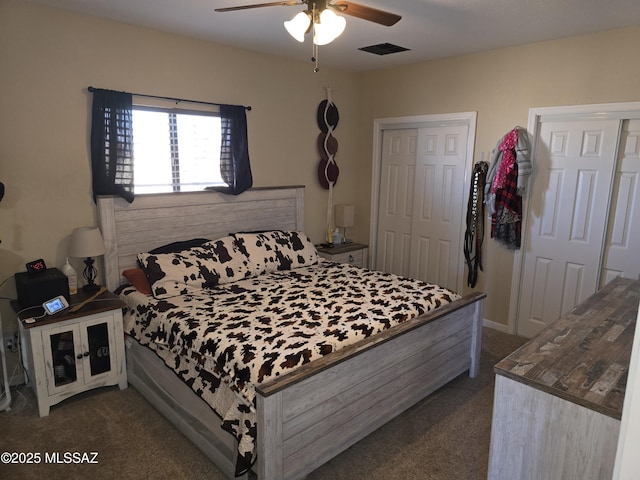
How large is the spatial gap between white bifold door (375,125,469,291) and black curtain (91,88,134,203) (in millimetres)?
2715

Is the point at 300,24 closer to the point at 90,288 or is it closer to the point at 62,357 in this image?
the point at 90,288

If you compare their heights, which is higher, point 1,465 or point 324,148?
point 324,148

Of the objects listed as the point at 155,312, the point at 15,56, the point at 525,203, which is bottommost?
the point at 155,312

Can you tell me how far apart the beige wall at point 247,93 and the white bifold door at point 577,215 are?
22 centimetres

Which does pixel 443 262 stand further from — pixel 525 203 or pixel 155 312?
pixel 155 312

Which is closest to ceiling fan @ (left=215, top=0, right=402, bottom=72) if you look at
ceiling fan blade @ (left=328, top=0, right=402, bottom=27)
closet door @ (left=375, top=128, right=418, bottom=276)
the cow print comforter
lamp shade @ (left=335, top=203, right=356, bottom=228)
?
ceiling fan blade @ (left=328, top=0, right=402, bottom=27)

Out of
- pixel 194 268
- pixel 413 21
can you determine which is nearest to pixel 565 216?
pixel 413 21

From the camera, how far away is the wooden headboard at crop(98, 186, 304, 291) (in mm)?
3164

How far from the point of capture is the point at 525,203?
12.3 ft

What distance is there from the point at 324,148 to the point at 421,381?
8.89ft

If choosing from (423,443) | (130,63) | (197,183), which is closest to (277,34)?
(130,63)

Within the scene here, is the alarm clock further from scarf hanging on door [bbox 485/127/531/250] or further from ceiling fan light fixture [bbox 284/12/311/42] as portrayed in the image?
scarf hanging on door [bbox 485/127/531/250]

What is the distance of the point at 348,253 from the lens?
458cm

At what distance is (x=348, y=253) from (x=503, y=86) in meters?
2.15
